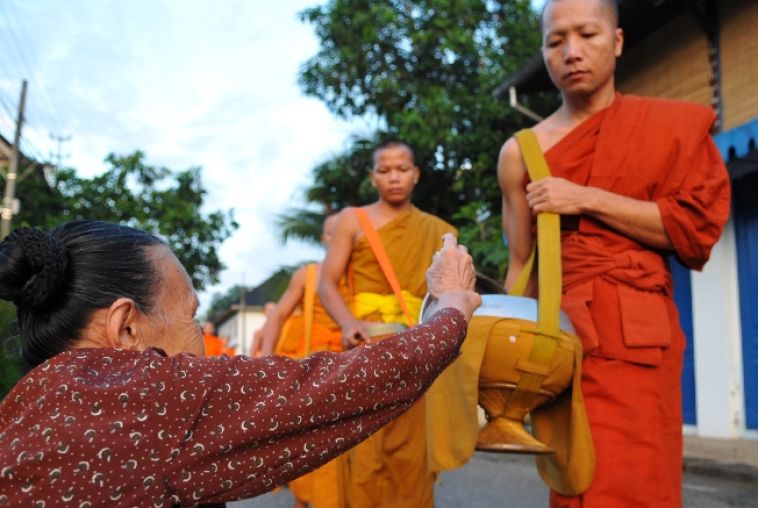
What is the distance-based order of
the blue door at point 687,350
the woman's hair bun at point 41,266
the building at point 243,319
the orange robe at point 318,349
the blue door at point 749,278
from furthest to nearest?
the building at point 243,319
the blue door at point 687,350
the blue door at point 749,278
the orange robe at point 318,349
the woman's hair bun at point 41,266

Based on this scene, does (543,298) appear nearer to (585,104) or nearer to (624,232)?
(624,232)

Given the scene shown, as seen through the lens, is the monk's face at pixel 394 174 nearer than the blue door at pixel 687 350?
Yes

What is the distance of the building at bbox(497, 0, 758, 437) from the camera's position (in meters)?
8.40

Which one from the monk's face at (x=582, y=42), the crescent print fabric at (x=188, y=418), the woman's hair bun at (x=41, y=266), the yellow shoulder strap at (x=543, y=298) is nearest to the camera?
the crescent print fabric at (x=188, y=418)

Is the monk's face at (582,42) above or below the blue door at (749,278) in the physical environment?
above

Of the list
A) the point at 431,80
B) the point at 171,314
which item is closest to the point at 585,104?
the point at 171,314

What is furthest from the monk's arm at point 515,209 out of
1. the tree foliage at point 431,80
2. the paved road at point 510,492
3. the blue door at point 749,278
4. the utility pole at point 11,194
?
the utility pole at point 11,194

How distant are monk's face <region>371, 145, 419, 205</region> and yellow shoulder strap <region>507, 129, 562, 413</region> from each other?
1.78 metres

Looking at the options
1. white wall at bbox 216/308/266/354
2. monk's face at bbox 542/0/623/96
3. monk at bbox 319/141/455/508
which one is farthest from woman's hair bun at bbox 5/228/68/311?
white wall at bbox 216/308/266/354

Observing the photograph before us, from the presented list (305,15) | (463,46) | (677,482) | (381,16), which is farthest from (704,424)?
(305,15)

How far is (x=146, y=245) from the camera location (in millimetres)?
1679

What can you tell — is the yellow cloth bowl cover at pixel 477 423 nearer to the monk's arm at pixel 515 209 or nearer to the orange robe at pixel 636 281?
the orange robe at pixel 636 281

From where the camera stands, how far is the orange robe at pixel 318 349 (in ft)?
14.5

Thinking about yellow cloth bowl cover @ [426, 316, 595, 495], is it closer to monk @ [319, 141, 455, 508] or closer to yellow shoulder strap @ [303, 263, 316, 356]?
monk @ [319, 141, 455, 508]
